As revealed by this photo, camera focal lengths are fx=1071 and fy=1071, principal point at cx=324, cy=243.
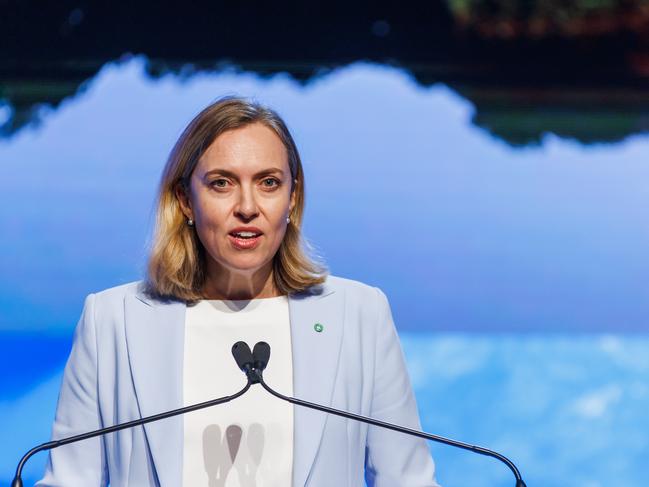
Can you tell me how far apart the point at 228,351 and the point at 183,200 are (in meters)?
0.29

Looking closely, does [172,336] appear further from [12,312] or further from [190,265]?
[12,312]

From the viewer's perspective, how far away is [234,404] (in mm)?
1843

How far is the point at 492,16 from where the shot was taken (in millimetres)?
3994

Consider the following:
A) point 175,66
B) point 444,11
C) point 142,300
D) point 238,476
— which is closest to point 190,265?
point 142,300

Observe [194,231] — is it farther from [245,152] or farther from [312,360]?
[312,360]

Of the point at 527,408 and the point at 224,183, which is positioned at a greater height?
the point at 527,408

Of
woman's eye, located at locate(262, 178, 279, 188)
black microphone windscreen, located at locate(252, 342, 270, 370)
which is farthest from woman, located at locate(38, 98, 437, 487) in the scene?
black microphone windscreen, located at locate(252, 342, 270, 370)

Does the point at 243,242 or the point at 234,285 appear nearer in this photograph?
the point at 243,242

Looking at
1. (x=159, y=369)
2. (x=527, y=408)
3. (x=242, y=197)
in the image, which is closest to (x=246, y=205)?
(x=242, y=197)

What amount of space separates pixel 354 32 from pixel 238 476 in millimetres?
2415

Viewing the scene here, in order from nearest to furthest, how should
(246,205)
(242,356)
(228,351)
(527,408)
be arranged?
(242,356)
(246,205)
(228,351)
(527,408)

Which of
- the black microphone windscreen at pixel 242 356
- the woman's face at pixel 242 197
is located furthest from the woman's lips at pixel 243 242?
the black microphone windscreen at pixel 242 356

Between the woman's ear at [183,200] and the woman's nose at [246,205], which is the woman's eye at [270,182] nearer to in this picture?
the woman's nose at [246,205]

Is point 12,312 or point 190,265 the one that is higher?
point 12,312
